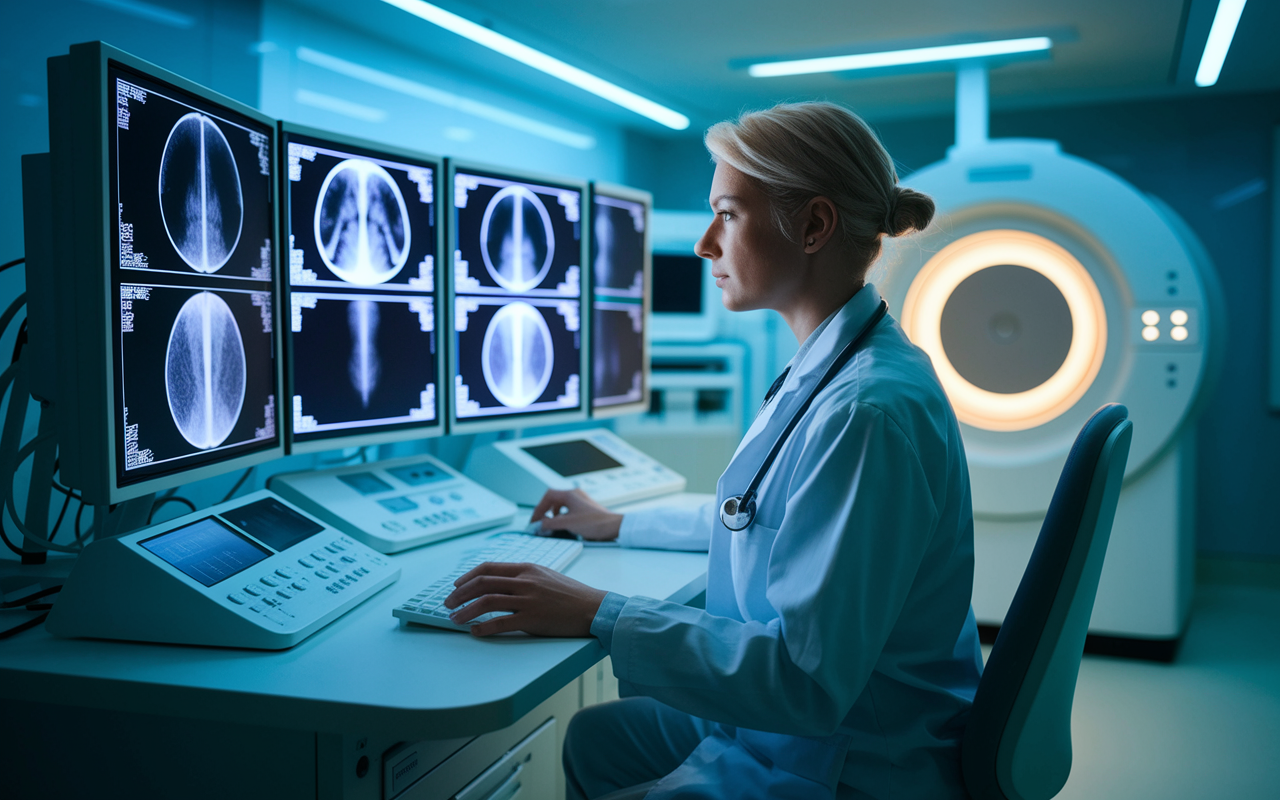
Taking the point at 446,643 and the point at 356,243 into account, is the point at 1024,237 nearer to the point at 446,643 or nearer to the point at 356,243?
the point at 356,243

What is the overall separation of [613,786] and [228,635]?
1.84 feet

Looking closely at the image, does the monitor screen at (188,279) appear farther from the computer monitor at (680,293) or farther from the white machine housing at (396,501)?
the computer monitor at (680,293)

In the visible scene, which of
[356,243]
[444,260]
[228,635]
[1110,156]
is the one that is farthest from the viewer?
[1110,156]

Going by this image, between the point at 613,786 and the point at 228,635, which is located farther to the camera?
the point at 613,786

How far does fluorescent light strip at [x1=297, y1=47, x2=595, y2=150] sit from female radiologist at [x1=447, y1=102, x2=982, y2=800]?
1305 millimetres

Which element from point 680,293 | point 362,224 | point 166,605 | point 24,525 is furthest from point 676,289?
point 166,605

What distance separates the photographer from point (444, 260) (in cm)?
174

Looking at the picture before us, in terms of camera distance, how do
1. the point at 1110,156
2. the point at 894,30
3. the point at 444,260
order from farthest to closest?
the point at 1110,156 → the point at 894,30 → the point at 444,260

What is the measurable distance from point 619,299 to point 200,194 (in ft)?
3.87

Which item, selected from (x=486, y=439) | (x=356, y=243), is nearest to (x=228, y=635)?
(x=356, y=243)

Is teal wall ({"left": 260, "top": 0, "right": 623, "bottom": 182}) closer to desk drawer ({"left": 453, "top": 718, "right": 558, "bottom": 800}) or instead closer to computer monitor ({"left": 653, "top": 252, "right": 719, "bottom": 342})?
computer monitor ({"left": 653, "top": 252, "right": 719, "bottom": 342})

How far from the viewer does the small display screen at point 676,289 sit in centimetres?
290

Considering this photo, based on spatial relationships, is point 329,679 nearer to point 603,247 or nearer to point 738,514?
point 738,514

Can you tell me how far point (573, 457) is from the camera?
1.98 meters
